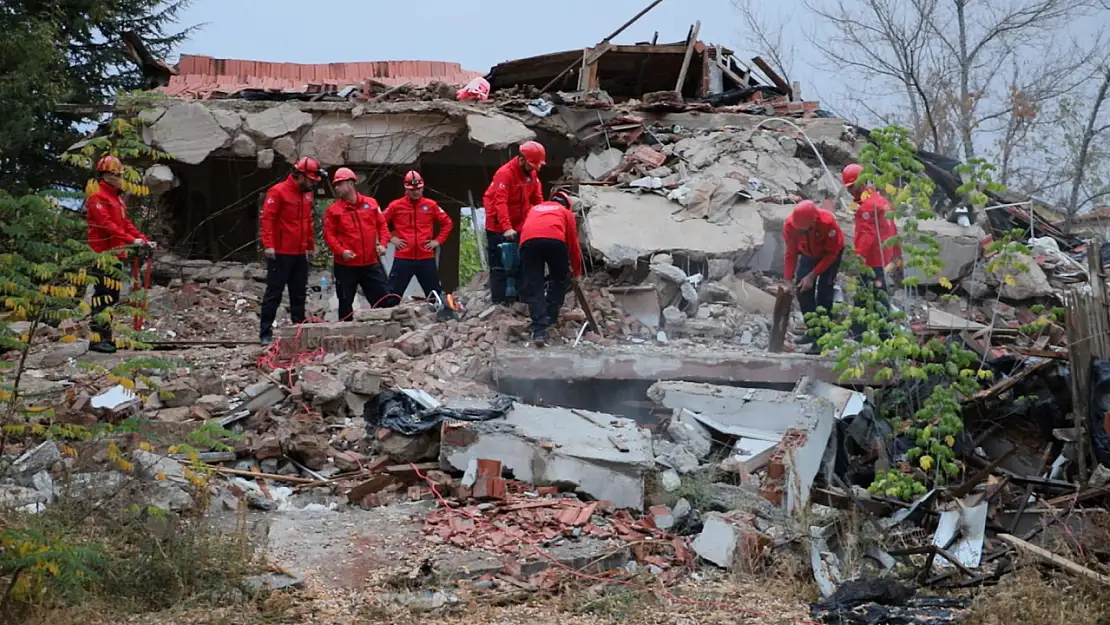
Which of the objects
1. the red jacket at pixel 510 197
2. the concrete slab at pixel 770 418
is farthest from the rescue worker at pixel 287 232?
the concrete slab at pixel 770 418

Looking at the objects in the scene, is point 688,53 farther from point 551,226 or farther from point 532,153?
point 551,226

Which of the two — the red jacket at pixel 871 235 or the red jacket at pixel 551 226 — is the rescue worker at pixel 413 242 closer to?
the red jacket at pixel 551 226

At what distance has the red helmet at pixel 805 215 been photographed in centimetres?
864

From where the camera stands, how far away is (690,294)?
33.1 feet

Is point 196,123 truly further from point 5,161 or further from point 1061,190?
point 1061,190

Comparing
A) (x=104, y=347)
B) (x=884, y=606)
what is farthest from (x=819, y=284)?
(x=104, y=347)

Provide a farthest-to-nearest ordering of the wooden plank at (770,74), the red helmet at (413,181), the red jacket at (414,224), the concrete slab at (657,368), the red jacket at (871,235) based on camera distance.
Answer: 1. the wooden plank at (770,74)
2. the red helmet at (413,181)
3. the red jacket at (414,224)
4. the concrete slab at (657,368)
5. the red jacket at (871,235)

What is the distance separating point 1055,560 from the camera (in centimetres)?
502

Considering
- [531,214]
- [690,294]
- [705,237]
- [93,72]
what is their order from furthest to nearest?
[93,72] < [705,237] < [690,294] < [531,214]

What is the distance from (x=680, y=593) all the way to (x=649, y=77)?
11234 millimetres

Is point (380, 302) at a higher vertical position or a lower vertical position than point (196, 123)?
lower

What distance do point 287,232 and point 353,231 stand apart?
27.7 inches

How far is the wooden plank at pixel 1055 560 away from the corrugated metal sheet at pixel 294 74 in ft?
36.1

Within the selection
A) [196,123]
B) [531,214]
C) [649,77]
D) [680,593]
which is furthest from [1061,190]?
[680,593]
